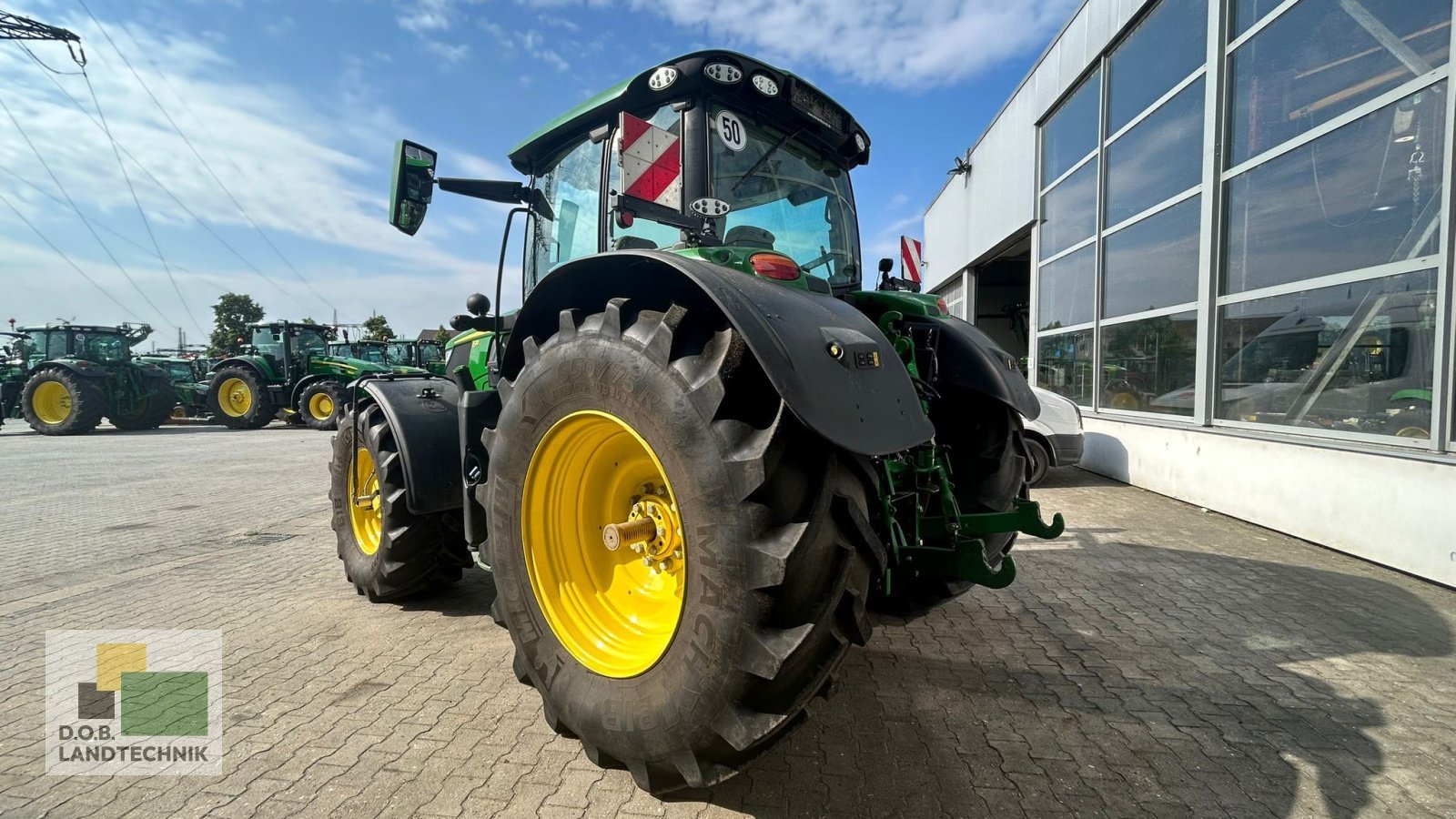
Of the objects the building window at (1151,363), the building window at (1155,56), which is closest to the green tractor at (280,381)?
the building window at (1151,363)

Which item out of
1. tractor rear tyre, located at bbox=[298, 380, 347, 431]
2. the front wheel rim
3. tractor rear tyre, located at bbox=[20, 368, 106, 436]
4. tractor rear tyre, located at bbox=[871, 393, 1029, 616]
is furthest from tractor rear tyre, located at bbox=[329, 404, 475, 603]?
the front wheel rim

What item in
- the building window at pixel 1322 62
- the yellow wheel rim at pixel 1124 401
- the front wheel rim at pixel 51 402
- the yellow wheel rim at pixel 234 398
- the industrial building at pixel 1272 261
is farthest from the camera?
the yellow wheel rim at pixel 234 398

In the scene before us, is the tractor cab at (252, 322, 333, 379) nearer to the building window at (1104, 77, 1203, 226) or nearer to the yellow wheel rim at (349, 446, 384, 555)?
the yellow wheel rim at (349, 446, 384, 555)

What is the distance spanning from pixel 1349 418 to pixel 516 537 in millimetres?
5983

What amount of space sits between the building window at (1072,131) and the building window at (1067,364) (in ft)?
8.45

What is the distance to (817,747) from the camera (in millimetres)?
2225

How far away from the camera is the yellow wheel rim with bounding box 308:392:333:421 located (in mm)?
16016

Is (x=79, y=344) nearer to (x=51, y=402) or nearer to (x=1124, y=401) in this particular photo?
(x=51, y=402)

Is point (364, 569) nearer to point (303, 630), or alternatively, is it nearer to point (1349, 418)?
point (303, 630)

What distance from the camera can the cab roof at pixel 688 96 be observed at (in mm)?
2527

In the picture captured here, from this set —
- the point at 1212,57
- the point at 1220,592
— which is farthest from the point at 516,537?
the point at 1212,57

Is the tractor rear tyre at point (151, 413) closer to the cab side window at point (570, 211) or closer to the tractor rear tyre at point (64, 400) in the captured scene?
the tractor rear tyre at point (64, 400)

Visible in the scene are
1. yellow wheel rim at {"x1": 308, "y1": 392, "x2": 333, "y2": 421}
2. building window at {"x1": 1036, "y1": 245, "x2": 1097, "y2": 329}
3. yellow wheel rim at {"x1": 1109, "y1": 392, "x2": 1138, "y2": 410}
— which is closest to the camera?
yellow wheel rim at {"x1": 1109, "y1": 392, "x2": 1138, "y2": 410}

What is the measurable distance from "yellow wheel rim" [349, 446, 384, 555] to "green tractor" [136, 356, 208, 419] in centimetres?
1757
